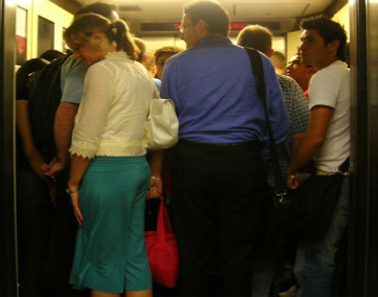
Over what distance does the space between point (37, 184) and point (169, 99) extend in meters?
0.81

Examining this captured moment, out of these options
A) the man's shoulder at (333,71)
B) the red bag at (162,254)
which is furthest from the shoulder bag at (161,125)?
the man's shoulder at (333,71)

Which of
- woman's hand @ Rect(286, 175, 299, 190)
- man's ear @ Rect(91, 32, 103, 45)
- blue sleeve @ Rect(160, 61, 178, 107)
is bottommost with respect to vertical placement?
woman's hand @ Rect(286, 175, 299, 190)

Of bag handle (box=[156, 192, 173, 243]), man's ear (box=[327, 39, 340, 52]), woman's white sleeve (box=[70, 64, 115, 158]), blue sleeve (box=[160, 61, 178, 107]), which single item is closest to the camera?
woman's white sleeve (box=[70, 64, 115, 158])

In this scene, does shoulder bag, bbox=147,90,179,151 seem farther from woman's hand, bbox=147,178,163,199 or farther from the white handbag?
woman's hand, bbox=147,178,163,199

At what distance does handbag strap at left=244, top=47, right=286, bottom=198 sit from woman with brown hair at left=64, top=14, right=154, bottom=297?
1.56ft

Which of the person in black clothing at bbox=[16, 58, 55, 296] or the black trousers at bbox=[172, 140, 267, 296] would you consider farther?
the person in black clothing at bbox=[16, 58, 55, 296]

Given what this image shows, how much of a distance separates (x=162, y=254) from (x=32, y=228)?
26.6 inches

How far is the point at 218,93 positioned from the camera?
1.87m

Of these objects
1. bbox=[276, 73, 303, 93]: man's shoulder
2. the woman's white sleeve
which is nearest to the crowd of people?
the woman's white sleeve

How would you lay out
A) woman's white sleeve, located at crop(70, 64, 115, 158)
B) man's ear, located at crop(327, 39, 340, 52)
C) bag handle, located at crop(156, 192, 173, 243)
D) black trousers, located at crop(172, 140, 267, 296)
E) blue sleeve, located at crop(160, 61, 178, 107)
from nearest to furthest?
woman's white sleeve, located at crop(70, 64, 115, 158) < black trousers, located at crop(172, 140, 267, 296) < blue sleeve, located at crop(160, 61, 178, 107) < bag handle, located at crop(156, 192, 173, 243) < man's ear, located at crop(327, 39, 340, 52)

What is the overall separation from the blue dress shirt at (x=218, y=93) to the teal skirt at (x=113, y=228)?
316mm

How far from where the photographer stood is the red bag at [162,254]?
202 cm

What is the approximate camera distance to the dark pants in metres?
2.10

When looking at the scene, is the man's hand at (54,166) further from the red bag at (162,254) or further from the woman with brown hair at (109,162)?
the red bag at (162,254)
